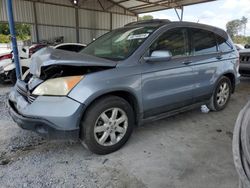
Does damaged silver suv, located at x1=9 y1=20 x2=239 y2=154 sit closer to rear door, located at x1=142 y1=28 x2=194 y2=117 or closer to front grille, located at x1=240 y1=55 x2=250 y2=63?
rear door, located at x1=142 y1=28 x2=194 y2=117

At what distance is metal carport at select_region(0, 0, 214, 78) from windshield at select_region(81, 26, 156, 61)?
43.5 ft

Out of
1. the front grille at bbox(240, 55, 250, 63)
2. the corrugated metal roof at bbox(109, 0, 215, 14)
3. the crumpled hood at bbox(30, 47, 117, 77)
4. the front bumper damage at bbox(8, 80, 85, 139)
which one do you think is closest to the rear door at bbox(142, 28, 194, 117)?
the crumpled hood at bbox(30, 47, 117, 77)

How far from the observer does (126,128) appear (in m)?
2.80

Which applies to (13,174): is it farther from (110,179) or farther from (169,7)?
(169,7)

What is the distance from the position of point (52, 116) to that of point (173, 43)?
2005mm

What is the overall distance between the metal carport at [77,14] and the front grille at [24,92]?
47.9 feet

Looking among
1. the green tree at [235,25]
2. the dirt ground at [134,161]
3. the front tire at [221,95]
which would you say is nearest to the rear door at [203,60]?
the front tire at [221,95]

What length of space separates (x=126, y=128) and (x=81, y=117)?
25.6 inches

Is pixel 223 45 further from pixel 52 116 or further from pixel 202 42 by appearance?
pixel 52 116

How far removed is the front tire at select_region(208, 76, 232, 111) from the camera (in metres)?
4.09

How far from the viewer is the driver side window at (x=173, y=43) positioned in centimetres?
303

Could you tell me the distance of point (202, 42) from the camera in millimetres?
3709

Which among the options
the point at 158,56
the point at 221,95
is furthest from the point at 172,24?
the point at 221,95

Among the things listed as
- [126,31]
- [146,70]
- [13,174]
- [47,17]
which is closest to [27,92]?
[13,174]
